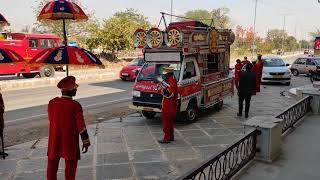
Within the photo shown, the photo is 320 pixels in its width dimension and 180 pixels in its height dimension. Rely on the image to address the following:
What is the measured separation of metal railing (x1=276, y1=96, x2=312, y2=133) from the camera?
851cm

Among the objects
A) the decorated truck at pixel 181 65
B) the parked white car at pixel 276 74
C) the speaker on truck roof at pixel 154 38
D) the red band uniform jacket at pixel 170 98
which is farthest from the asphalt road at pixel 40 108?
the parked white car at pixel 276 74

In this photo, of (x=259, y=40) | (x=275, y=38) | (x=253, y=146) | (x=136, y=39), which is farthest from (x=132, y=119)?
(x=275, y=38)

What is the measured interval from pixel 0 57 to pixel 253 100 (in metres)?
11.3

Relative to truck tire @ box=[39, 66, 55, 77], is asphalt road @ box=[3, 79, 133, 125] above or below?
below

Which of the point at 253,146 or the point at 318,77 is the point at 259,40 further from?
the point at 253,146

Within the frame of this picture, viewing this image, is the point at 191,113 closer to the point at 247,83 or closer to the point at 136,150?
the point at 247,83

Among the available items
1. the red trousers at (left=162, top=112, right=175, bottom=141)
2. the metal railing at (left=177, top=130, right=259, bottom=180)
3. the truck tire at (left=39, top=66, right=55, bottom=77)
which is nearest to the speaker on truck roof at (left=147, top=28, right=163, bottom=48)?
the red trousers at (left=162, top=112, right=175, bottom=141)

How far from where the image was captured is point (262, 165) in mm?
6602

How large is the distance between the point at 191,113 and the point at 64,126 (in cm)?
586

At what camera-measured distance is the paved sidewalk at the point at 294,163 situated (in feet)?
19.9

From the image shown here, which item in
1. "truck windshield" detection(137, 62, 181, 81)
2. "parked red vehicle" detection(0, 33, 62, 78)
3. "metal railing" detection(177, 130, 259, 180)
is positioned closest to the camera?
"metal railing" detection(177, 130, 259, 180)

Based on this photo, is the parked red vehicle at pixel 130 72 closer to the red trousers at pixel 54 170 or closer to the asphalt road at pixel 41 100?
the asphalt road at pixel 41 100

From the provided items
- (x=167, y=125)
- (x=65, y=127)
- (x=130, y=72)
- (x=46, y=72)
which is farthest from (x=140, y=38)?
(x=46, y=72)

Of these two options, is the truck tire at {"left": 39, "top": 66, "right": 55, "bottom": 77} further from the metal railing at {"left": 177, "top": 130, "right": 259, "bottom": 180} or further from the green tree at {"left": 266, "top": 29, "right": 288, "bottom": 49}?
the green tree at {"left": 266, "top": 29, "right": 288, "bottom": 49}
